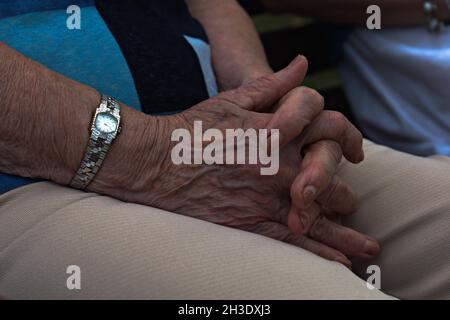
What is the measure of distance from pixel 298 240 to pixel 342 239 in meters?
0.07

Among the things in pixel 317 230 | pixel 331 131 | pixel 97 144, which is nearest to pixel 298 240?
pixel 317 230

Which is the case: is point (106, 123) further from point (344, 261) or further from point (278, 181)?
point (344, 261)

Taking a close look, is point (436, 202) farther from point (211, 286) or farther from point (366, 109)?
point (366, 109)

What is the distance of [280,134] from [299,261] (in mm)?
195

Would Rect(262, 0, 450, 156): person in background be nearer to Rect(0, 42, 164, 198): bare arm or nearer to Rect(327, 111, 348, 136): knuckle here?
Rect(327, 111, 348, 136): knuckle

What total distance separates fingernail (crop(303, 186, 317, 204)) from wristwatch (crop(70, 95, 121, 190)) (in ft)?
0.90

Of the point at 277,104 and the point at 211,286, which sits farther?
the point at 277,104

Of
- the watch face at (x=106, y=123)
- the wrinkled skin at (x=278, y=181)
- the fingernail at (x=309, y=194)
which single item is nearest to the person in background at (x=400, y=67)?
the wrinkled skin at (x=278, y=181)

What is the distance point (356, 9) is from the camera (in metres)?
1.51

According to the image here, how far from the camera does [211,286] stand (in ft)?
2.63

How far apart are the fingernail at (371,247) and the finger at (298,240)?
40mm

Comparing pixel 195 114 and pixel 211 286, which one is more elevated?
pixel 195 114

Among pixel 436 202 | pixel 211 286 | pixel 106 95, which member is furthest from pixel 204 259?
pixel 436 202
